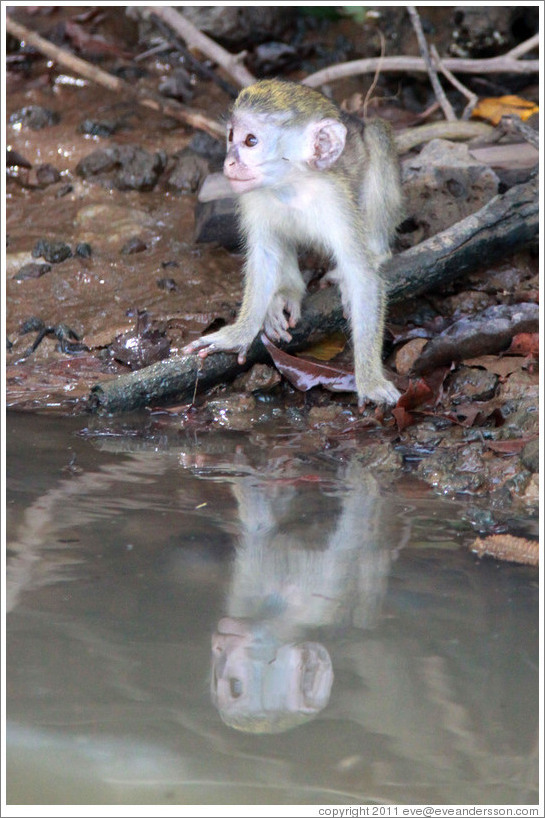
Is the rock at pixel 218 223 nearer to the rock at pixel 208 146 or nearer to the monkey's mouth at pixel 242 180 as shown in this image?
the rock at pixel 208 146

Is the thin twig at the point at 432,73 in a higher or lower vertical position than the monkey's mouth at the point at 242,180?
higher

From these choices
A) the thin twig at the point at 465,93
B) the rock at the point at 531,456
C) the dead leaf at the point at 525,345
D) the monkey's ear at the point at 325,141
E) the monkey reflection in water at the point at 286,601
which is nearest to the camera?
the monkey reflection in water at the point at 286,601

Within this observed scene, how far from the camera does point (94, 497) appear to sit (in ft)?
11.5

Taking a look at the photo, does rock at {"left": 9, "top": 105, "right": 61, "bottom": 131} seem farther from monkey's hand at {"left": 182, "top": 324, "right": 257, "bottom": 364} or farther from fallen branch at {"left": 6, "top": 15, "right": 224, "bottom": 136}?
monkey's hand at {"left": 182, "top": 324, "right": 257, "bottom": 364}

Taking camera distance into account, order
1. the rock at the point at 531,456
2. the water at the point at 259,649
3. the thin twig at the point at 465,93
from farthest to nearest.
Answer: the thin twig at the point at 465,93 < the rock at the point at 531,456 < the water at the point at 259,649

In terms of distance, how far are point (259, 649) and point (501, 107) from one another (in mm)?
5603

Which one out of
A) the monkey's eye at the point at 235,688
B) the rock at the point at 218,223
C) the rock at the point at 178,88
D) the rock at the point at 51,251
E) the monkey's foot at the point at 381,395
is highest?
the rock at the point at 178,88

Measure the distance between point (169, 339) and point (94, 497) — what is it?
1.95 m

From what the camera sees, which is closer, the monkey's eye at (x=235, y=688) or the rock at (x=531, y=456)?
the monkey's eye at (x=235, y=688)

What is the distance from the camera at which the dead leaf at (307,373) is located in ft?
15.9

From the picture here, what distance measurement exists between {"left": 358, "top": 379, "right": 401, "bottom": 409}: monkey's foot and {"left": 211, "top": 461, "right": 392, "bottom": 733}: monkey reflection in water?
2.92ft

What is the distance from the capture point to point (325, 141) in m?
4.45

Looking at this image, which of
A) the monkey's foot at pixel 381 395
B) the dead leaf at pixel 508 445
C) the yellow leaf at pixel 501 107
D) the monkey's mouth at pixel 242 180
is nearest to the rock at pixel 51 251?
the monkey's mouth at pixel 242 180

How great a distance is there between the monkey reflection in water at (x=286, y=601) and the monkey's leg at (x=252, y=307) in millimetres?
1208
